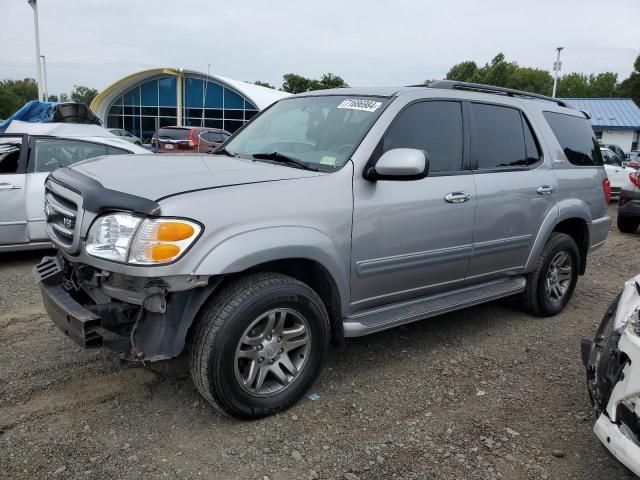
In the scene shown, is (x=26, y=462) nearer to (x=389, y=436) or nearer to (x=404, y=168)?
(x=389, y=436)

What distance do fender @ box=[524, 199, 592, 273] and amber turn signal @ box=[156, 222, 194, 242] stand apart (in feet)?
10.0

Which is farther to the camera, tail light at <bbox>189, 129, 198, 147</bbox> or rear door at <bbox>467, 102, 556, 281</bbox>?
tail light at <bbox>189, 129, 198, 147</bbox>

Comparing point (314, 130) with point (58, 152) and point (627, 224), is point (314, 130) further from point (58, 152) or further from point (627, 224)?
point (627, 224)

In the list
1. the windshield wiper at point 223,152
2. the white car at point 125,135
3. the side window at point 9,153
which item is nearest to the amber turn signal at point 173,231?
the windshield wiper at point 223,152

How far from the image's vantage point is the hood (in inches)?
108

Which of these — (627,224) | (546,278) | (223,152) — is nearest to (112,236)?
(223,152)

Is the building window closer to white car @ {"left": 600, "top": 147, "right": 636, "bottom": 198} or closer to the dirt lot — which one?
white car @ {"left": 600, "top": 147, "right": 636, "bottom": 198}

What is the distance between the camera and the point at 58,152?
6.37 meters

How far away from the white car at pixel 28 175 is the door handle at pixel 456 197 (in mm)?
3512

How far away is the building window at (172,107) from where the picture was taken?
37.8m

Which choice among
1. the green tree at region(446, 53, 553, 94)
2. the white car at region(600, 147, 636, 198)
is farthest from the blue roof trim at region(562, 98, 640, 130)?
the white car at region(600, 147, 636, 198)

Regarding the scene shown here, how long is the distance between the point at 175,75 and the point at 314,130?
3808 centimetres

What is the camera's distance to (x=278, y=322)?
2.99m

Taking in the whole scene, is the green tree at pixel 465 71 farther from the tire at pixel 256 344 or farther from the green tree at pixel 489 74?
the tire at pixel 256 344
